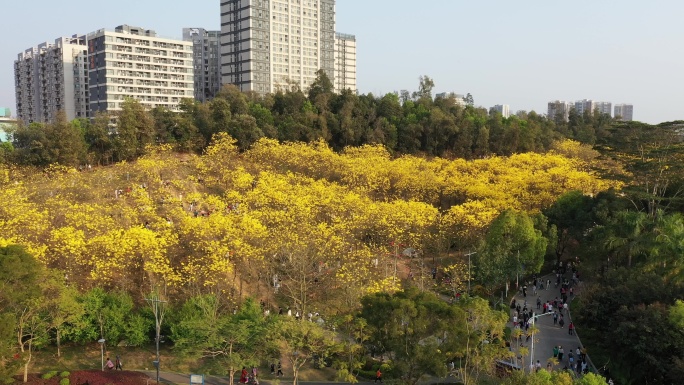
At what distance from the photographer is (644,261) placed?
25281 millimetres

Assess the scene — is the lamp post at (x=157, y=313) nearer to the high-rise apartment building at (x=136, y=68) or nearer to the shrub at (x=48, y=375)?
the shrub at (x=48, y=375)

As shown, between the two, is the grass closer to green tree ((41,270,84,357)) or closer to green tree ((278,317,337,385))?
green tree ((41,270,84,357))

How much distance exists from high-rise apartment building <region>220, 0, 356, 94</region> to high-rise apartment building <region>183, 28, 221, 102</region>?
1189cm

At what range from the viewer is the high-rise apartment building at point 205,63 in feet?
278

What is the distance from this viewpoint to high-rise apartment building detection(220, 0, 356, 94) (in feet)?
229

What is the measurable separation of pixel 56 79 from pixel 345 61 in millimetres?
47467

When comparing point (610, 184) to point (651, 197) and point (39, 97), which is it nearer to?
point (651, 197)

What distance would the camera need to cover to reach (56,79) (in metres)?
76.2

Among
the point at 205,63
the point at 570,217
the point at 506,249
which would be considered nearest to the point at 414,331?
the point at 506,249

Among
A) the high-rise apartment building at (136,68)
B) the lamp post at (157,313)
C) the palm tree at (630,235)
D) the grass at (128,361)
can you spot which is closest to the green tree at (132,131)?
the grass at (128,361)

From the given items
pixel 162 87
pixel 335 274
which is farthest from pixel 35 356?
pixel 162 87

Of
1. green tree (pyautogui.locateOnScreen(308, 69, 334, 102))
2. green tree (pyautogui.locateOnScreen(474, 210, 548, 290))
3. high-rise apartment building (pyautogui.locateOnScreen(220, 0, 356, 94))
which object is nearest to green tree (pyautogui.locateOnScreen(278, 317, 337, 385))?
green tree (pyautogui.locateOnScreen(474, 210, 548, 290))

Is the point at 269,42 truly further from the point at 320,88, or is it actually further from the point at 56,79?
the point at 56,79

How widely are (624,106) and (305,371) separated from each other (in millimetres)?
130067
